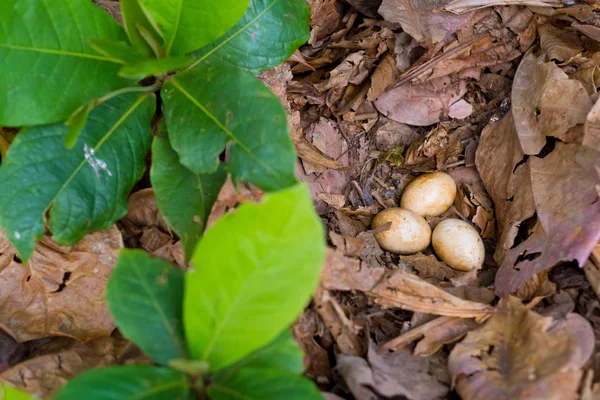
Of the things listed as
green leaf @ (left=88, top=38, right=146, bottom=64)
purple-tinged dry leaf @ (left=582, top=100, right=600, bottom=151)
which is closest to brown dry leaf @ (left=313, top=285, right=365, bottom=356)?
green leaf @ (left=88, top=38, right=146, bottom=64)

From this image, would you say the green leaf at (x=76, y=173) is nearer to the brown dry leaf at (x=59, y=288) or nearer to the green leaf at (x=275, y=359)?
the brown dry leaf at (x=59, y=288)

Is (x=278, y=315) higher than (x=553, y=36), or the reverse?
(x=278, y=315)

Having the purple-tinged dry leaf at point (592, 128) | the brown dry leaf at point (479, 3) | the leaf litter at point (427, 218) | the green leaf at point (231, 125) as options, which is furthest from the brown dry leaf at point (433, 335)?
the brown dry leaf at point (479, 3)

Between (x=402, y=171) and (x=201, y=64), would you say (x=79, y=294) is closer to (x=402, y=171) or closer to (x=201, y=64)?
(x=201, y=64)

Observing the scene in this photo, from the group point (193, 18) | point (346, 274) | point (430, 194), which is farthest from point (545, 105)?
point (193, 18)

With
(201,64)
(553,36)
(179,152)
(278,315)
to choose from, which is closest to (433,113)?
(553,36)
